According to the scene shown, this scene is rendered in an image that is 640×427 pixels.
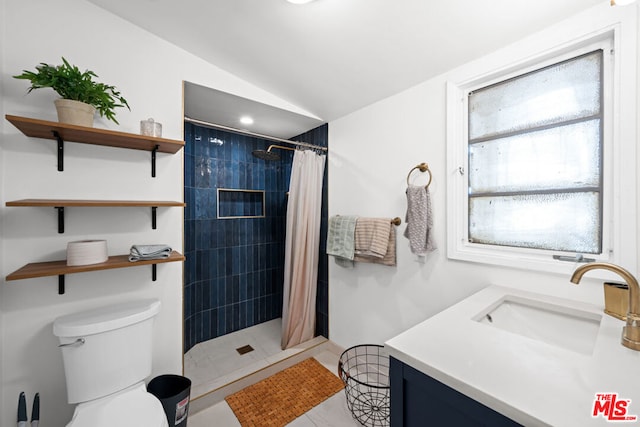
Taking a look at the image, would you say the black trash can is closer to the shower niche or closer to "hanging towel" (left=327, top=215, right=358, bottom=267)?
"hanging towel" (left=327, top=215, right=358, bottom=267)

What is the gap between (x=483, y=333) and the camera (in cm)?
86

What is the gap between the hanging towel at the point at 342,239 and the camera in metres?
2.01

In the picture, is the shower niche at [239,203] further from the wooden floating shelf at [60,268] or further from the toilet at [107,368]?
the toilet at [107,368]

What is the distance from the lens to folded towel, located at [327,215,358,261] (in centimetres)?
201

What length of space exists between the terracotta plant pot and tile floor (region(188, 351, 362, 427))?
1864 millimetres

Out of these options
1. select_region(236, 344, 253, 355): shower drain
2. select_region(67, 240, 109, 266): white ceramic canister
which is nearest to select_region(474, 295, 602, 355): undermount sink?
select_region(67, 240, 109, 266): white ceramic canister

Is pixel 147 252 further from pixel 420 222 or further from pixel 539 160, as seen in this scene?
pixel 539 160

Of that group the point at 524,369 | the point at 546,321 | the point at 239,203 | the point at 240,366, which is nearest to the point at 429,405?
the point at 524,369

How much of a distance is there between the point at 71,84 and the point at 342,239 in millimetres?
1848

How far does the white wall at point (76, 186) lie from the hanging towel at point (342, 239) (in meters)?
1.16

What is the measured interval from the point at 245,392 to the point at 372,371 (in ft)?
3.25

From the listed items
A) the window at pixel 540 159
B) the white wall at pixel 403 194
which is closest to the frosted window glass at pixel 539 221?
the window at pixel 540 159

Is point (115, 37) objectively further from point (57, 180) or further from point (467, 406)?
point (467, 406)

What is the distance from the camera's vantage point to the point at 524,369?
668 millimetres
